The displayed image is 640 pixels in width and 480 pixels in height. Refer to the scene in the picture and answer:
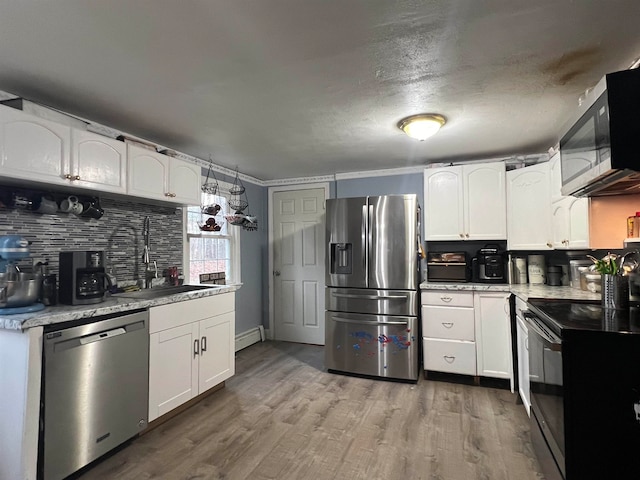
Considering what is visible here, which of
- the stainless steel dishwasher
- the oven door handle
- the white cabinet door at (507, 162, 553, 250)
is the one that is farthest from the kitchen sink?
the white cabinet door at (507, 162, 553, 250)

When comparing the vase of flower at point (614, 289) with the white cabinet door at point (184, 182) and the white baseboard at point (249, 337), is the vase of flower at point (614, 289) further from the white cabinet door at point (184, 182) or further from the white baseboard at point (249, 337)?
the white baseboard at point (249, 337)

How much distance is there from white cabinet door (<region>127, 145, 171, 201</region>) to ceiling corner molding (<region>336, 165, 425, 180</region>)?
7.40 feet

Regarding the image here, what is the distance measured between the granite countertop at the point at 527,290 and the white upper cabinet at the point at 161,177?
2.34 metres

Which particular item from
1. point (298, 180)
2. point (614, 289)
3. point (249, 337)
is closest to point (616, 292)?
point (614, 289)

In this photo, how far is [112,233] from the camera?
2760 mm

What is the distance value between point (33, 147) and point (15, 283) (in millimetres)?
765

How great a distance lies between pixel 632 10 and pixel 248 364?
3880mm

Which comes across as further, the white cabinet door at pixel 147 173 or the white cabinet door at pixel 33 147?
the white cabinet door at pixel 147 173

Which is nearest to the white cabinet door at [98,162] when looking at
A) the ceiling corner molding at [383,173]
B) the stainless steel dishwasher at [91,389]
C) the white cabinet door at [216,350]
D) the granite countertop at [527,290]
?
the stainless steel dishwasher at [91,389]

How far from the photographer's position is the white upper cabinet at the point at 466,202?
134 inches

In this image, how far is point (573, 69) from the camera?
1.89 meters

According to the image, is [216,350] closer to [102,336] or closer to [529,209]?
[102,336]

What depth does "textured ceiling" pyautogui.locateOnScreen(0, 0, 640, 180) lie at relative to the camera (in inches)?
55.7

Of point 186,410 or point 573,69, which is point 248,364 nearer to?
point 186,410
